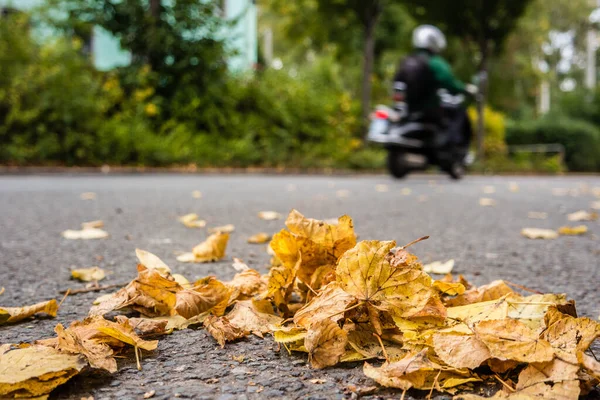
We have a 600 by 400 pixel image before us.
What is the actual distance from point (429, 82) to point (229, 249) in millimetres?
6465

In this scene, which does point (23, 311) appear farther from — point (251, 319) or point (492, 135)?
point (492, 135)

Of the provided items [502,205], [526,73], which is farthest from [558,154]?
[502,205]

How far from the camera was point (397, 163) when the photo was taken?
8297 mm

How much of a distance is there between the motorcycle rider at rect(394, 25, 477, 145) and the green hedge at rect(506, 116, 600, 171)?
10.9m

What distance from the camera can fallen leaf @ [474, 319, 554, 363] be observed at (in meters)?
0.87

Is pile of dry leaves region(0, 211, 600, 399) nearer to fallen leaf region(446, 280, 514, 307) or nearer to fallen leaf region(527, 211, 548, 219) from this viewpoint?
fallen leaf region(446, 280, 514, 307)

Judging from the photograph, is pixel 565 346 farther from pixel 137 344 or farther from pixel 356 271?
pixel 137 344

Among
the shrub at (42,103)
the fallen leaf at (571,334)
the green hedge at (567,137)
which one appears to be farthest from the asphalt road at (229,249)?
the green hedge at (567,137)

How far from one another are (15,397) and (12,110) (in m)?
8.74

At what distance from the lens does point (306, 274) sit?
130 cm

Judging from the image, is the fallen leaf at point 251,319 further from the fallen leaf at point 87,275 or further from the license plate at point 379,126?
the license plate at point 379,126

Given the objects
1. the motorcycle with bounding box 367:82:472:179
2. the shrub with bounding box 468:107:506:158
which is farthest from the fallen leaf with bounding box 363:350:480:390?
the shrub with bounding box 468:107:506:158

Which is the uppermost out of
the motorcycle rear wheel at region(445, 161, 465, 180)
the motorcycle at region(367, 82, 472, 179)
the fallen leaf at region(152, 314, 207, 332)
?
the motorcycle at region(367, 82, 472, 179)

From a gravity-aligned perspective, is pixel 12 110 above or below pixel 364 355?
above
